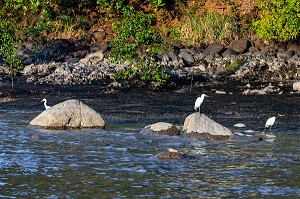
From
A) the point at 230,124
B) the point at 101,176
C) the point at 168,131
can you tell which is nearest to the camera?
the point at 101,176

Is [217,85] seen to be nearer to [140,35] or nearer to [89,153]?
[140,35]

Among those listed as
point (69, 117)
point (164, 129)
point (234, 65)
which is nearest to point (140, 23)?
point (234, 65)

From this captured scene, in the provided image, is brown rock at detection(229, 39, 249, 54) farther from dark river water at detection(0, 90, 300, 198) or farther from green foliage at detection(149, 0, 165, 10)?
dark river water at detection(0, 90, 300, 198)

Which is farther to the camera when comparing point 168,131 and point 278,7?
point 278,7

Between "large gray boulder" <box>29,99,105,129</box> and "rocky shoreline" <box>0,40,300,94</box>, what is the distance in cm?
675

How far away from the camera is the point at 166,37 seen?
35.4 m

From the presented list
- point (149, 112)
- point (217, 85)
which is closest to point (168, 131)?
point (149, 112)

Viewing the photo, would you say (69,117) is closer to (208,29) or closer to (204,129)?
(204,129)

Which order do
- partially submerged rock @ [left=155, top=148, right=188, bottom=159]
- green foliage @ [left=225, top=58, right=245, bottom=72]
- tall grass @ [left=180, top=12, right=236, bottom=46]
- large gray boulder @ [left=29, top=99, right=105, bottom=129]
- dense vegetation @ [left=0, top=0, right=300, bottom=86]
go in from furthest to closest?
tall grass @ [left=180, top=12, right=236, bottom=46]
green foliage @ [left=225, top=58, right=245, bottom=72]
dense vegetation @ [left=0, top=0, right=300, bottom=86]
large gray boulder @ [left=29, top=99, right=105, bottom=129]
partially submerged rock @ [left=155, top=148, right=188, bottom=159]

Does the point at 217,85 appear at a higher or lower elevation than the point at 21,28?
lower

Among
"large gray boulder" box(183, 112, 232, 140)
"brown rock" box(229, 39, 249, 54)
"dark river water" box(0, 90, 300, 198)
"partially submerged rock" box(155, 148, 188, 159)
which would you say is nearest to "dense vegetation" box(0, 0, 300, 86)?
"brown rock" box(229, 39, 249, 54)

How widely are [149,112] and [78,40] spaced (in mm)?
14257

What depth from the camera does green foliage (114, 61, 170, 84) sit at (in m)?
27.1

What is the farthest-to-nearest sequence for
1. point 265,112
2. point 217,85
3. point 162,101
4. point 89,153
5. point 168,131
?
1. point 217,85
2. point 162,101
3. point 265,112
4. point 168,131
5. point 89,153
